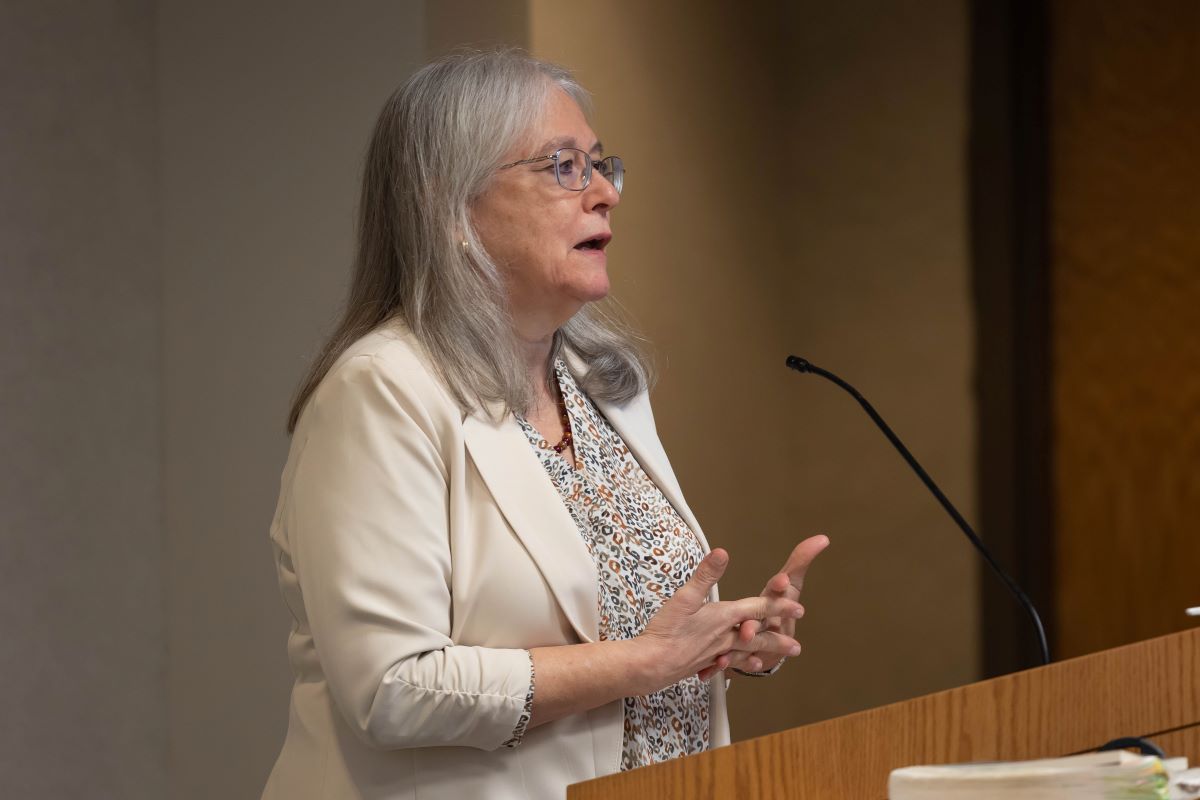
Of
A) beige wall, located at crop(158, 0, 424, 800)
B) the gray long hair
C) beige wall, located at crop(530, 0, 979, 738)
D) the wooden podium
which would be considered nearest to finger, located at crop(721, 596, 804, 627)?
the gray long hair

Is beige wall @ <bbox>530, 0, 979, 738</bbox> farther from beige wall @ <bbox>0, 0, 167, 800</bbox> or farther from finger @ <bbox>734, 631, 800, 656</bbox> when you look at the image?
finger @ <bbox>734, 631, 800, 656</bbox>

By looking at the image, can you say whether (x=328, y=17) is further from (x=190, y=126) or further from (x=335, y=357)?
(x=335, y=357)

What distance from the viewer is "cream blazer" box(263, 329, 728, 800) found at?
4.91ft

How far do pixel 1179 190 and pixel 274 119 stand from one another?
2440mm

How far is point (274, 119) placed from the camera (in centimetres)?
285

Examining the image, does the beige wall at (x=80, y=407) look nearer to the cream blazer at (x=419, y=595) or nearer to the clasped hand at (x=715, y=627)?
the cream blazer at (x=419, y=595)

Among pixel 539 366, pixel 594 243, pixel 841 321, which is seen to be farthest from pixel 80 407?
pixel 841 321

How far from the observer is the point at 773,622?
1.74 meters

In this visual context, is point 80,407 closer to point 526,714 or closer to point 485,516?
point 485,516

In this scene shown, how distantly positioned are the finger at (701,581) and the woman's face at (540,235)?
43cm

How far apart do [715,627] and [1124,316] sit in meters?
2.67

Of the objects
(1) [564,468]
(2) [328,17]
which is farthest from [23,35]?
(1) [564,468]

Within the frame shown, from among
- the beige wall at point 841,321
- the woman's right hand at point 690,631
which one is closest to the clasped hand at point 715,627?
the woman's right hand at point 690,631

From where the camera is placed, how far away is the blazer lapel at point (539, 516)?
1.61 meters
